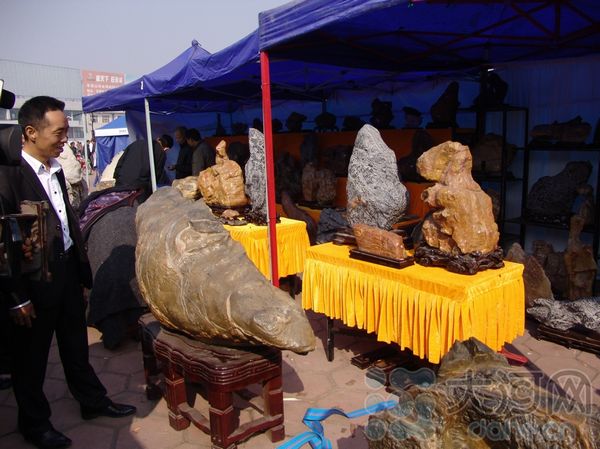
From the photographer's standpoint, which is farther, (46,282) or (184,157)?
(184,157)

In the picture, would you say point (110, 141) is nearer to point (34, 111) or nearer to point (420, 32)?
point (420, 32)

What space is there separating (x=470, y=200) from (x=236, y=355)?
1.69 metres

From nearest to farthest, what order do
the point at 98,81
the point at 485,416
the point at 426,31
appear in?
1. the point at 485,416
2. the point at 426,31
3. the point at 98,81

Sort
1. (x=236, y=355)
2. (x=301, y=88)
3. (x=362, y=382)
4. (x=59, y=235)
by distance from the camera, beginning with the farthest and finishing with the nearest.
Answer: (x=301, y=88), (x=362, y=382), (x=59, y=235), (x=236, y=355)

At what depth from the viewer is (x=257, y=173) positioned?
4.94 m

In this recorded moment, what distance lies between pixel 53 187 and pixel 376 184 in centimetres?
218

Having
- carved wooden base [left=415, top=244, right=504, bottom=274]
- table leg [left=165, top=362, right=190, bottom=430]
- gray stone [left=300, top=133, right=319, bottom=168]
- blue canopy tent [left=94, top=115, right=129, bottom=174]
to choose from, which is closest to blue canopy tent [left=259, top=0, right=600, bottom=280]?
carved wooden base [left=415, top=244, right=504, bottom=274]

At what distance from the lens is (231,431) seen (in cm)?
242

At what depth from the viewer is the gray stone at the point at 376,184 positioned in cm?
356

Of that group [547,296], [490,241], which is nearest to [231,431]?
[490,241]

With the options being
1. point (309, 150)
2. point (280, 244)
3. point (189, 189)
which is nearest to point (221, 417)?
point (280, 244)

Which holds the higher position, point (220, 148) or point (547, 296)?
point (220, 148)

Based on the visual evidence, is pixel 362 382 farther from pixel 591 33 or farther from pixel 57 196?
pixel 591 33

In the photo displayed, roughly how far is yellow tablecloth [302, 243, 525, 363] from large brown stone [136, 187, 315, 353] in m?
0.91
